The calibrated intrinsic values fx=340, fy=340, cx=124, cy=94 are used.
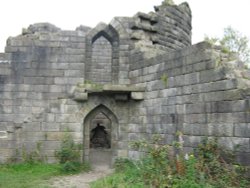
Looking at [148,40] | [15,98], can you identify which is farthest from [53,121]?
[148,40]

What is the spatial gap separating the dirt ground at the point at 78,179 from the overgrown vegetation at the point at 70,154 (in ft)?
1.04

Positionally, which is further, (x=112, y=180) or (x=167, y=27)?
(x=167, y=27)

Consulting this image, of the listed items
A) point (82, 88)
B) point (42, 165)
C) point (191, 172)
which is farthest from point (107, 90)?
point (191, 172)

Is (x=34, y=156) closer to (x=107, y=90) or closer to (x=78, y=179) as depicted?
(x=78, y=179)

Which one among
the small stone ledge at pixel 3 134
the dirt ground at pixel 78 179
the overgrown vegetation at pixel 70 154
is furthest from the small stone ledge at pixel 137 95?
the small stone ledge at pixel 3 134

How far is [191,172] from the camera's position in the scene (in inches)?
260

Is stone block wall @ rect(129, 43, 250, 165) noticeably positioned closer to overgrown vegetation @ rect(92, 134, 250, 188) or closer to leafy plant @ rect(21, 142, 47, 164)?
overgrown vegetation @ rect(92, 134, 250, 188)

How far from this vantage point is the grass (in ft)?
25.3

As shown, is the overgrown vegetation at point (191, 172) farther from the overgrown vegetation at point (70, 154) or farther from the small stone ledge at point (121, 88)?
the small stone ledge at point (121, 88)

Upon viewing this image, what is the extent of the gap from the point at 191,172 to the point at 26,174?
4543mm

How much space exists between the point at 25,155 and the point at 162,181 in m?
4.87

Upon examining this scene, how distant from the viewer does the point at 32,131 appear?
995 centimetres

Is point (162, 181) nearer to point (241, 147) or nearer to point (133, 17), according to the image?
point (241, 147)

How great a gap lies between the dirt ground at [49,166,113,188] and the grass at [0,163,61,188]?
28cm
